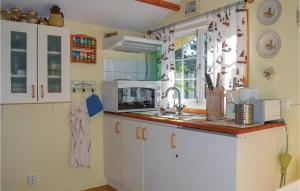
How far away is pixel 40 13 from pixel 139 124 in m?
1.53

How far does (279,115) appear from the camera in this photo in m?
1.85

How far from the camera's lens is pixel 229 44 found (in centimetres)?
219

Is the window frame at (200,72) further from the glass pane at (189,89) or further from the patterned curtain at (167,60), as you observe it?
the patterned curtain at (167,60)

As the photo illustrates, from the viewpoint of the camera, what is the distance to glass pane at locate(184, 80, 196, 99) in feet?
9.07

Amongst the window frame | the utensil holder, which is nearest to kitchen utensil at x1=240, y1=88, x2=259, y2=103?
the utensil holder

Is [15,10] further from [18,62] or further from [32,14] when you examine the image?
[18,62]

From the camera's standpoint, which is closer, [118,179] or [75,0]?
[75,0]

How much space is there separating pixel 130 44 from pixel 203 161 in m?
1.58

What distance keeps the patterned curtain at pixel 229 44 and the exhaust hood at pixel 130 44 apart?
2.45 ft

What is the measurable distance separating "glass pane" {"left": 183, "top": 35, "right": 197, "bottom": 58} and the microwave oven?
50 cm

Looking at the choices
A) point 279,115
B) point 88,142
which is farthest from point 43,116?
point 279,115

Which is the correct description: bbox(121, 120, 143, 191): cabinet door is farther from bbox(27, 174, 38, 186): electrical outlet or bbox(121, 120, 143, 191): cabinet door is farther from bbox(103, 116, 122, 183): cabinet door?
bbox(27, 174, 38, 186): electrical outlet

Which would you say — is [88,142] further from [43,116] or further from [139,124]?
[139,124]

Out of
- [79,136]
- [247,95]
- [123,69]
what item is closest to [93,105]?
[79,136]
